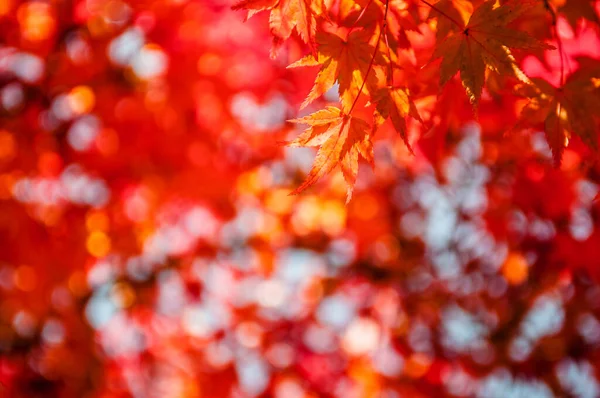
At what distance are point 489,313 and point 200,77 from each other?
2647 millimetres

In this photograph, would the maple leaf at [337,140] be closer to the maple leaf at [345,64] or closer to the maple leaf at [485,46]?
the maple leaf at [345,64]

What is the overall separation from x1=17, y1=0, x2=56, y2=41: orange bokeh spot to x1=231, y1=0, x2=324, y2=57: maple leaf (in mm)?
2733

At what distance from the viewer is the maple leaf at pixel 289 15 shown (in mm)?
1241

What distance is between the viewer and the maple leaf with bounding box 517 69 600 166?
1449 millimetres

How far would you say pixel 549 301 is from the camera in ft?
13.9

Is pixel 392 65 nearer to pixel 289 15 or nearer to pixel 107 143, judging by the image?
pixel 289 15

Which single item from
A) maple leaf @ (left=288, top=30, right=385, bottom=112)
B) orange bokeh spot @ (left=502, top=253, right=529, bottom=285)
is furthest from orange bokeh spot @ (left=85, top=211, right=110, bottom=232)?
maple leaf @ (left=288, top=30, right=385, bottom=112)

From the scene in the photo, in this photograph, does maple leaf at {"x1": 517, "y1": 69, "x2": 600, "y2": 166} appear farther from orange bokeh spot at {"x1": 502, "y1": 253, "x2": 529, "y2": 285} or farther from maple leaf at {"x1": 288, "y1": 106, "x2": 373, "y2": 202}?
orange bokeh spot at {"x1": 502, "y1": 253, "x2": 529, "y2": 285}

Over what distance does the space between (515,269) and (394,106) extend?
3.21m

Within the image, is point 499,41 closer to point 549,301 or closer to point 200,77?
point 200,77

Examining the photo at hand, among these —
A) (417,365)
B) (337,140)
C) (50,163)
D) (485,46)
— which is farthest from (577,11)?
(417,365)

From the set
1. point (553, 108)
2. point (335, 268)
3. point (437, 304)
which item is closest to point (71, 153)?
point (335, 268)

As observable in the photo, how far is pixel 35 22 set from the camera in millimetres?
3633

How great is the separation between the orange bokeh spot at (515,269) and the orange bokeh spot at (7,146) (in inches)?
126
